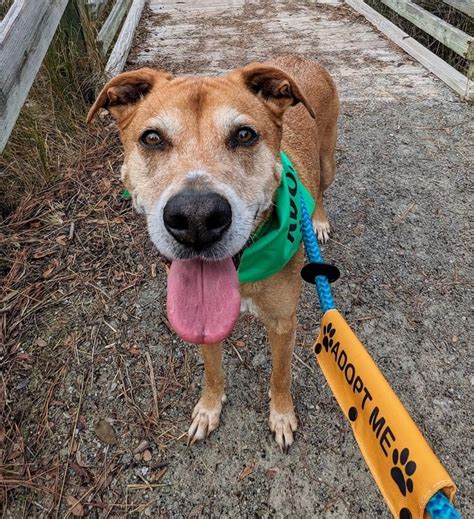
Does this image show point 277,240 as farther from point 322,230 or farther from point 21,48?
point 21,48

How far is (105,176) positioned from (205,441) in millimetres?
2939

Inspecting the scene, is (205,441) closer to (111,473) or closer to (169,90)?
(111,473)

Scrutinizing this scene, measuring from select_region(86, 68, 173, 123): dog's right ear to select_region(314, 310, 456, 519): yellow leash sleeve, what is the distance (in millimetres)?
1697

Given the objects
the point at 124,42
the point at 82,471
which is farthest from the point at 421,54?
the point at 82,471

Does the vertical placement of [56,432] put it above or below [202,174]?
below

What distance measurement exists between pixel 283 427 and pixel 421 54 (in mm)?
6398

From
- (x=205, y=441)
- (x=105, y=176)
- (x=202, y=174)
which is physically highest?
(x=202, y=174)

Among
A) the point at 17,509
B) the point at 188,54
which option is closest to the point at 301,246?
the point at 17,509

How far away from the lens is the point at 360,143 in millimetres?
5082

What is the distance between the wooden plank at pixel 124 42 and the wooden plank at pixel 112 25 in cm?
11


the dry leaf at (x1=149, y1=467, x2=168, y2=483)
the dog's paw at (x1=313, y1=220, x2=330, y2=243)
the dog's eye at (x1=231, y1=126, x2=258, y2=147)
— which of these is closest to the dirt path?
the dry leaf at (x1=149, y1=467, x2=168, y2=483)

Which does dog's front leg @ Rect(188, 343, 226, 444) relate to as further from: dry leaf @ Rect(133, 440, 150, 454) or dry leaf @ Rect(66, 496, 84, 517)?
dry leaf @ Rect(66, 496, 84, 517)

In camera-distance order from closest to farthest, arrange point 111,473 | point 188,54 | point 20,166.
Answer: point 111,473
point 20,166
point 188,54

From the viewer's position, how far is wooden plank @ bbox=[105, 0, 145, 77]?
5797 mm
